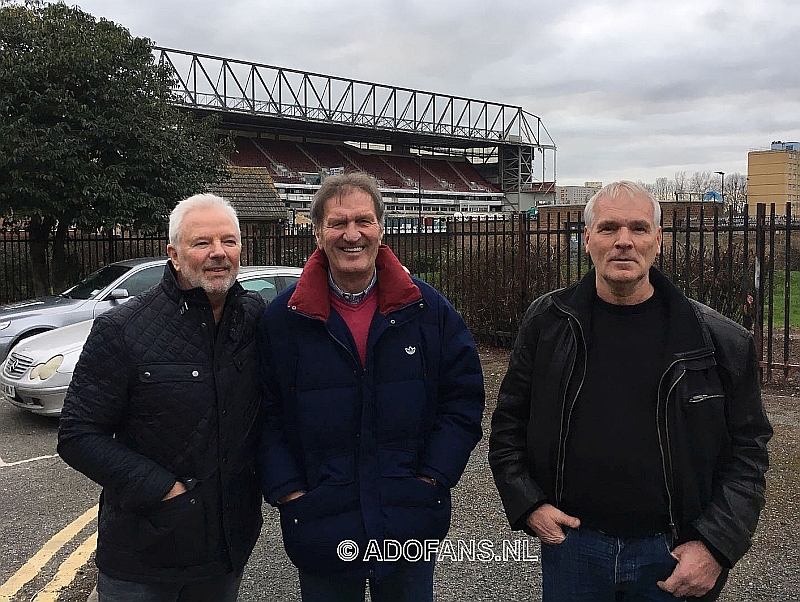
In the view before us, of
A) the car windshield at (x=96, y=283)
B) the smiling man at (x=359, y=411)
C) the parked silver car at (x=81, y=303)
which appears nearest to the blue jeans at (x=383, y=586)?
the smiling man at (x=359, y=411)

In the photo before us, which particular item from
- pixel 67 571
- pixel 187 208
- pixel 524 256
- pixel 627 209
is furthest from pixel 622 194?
pixel 524 256

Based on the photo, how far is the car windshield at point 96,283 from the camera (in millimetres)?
8555

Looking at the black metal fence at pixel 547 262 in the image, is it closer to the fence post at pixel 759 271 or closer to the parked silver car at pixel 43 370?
the fence post at pixel 759 271

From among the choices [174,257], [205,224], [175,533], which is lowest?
[175,533]

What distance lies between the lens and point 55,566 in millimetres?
3752

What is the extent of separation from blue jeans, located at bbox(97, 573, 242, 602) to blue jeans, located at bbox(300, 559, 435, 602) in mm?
298

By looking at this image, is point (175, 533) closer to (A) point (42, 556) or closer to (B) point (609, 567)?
(B) point (609, 567)

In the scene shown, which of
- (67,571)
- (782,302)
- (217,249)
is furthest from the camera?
(782,302)

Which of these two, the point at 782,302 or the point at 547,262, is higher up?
the point at 547,262

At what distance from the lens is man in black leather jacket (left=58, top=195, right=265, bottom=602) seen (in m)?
2.06

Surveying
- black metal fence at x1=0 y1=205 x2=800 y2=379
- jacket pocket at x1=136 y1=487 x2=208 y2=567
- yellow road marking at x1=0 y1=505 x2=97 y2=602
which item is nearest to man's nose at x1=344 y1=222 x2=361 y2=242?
jacket pocket at x1=136 y1=487 x2=208 y2=567

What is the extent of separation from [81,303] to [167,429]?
7.08 meters

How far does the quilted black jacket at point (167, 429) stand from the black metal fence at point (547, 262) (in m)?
4.89

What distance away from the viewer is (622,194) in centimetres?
212
